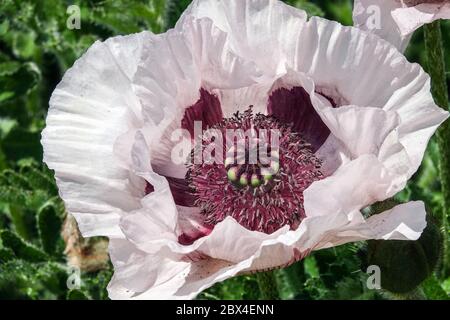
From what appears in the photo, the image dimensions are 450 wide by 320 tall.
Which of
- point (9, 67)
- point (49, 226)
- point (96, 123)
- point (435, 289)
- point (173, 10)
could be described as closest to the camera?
point (96, 123)

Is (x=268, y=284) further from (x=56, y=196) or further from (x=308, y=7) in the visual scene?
(x=308, y=7)

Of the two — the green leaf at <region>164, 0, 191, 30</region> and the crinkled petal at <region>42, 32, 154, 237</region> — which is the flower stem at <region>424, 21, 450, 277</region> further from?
the crinkled petal at <region>42, 32, 154, 237</region>

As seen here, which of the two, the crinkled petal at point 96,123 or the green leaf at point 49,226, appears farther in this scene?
the green leaf at point 49,226

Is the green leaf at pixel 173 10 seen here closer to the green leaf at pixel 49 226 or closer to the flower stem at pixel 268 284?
the green leaf at pixel 49 226

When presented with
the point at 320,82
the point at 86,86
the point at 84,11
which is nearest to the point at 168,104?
the point at 86,86

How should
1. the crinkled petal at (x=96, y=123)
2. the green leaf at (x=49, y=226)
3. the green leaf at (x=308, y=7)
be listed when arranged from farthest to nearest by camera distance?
the green leaf at (x=308, y=7) < the green leaf at (x=49, y=226) < the crinkled petal at (x=96, y=123)

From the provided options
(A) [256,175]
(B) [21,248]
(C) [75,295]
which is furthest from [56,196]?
(A) [256,175]

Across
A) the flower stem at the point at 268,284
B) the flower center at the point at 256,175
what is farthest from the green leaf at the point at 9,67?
the flower stem at the point at 268,284

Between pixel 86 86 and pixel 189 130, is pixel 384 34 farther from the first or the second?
pixel 86 86
